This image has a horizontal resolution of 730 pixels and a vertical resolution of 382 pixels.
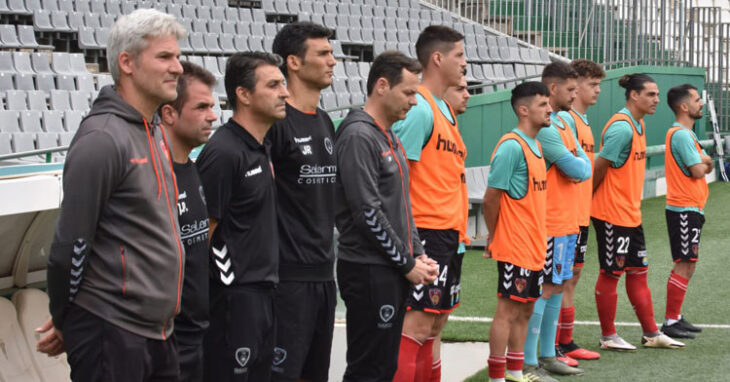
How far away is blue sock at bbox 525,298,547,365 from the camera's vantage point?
564 cm

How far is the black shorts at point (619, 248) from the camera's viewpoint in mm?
6430

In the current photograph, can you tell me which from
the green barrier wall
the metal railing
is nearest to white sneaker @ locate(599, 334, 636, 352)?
the green barrier wall

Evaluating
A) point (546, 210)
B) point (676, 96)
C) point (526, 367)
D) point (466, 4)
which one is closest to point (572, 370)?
point (526, 367)

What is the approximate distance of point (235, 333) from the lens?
10.8 feet

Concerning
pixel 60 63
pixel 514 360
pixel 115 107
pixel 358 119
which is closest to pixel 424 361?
pixel 514 360

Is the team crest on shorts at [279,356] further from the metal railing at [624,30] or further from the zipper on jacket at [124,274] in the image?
the metal railing at [624,30]

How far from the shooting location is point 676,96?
7.18 m

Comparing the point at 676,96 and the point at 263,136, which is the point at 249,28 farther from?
the point at 263,136

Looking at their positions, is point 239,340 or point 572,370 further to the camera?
point 572,370

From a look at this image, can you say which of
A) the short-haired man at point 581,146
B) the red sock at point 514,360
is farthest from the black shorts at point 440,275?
the short-haired man at point 581,146

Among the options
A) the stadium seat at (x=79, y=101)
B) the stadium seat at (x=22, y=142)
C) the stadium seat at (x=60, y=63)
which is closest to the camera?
the stadium seat at (x=22, y=142)

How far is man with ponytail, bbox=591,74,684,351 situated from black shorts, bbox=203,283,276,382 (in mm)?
3687

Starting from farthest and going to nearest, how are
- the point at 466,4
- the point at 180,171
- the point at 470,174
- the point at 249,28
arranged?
the point at 466,4 < the point at 249,28 < the point at 470,174 < the point at 180,171

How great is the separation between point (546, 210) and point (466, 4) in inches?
584
